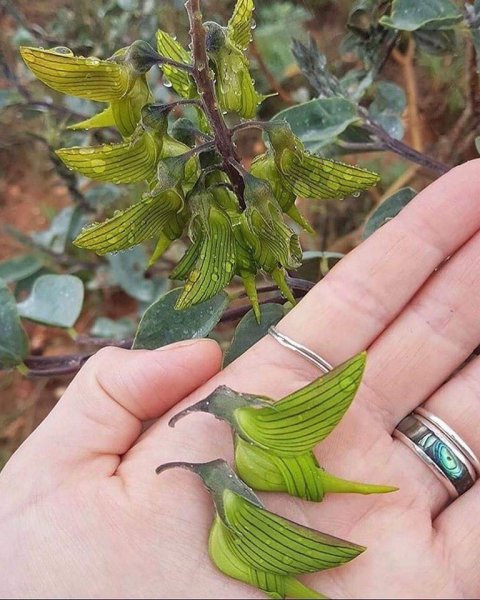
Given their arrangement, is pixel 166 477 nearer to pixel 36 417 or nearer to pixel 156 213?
pixel 156 213

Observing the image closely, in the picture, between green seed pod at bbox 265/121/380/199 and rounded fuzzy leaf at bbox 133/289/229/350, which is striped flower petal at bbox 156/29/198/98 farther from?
rounded fuzzy leaf at bbox 133/289/229/350

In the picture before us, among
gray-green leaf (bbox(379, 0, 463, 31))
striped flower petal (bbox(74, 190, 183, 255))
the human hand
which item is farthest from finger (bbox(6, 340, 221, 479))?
gray-green leaf (bbox(379, 0, 463, 31))

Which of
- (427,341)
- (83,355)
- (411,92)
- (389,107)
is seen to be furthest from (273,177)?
→ (411,92)

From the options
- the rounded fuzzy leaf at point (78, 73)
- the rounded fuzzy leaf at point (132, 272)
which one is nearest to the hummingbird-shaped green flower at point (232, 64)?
the rounded fuzzy leaf at point (78, 73)

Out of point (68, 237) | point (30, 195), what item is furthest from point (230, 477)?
point (30, 195)

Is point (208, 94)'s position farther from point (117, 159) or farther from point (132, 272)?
point (132, 272)

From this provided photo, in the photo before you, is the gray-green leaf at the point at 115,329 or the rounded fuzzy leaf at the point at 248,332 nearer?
the rounded fuzzy leaf at the point at 248,332

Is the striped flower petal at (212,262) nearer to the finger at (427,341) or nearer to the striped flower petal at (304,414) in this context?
the striped flower petal at (304,414)
